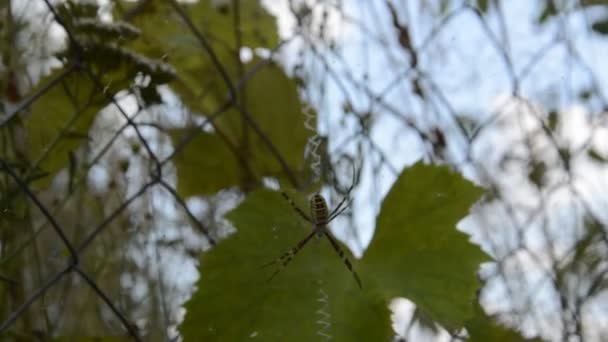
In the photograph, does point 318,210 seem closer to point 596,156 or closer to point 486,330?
point 486,330

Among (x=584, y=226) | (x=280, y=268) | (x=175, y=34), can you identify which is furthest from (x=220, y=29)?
(x=584, y=226)

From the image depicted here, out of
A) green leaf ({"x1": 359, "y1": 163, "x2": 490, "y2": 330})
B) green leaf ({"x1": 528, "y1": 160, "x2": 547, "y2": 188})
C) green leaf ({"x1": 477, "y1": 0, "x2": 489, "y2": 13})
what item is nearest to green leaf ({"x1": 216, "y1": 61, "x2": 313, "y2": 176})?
green leaf ({"x1": 359, "y1": 163, "x2": 490, "y2": 330})

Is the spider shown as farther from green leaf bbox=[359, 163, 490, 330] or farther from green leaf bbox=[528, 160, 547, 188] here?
green leaf bbox=[528, 160, 547, 188]

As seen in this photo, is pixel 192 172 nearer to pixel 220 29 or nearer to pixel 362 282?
pixel 220 29

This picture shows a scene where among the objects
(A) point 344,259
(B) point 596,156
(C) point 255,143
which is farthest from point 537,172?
(A) point 344,259

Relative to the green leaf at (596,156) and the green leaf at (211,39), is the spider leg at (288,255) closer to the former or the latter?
the green leaf at (211,39)

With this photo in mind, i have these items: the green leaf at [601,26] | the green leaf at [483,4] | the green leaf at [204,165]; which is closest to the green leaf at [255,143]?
the green leaf at [204,165]
